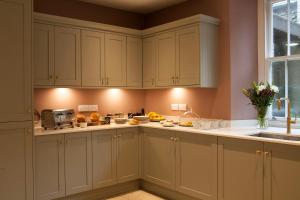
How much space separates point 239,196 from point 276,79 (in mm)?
1732

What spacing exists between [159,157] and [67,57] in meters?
Result: 1.83

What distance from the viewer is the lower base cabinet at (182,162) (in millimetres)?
3133

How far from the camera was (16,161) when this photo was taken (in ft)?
A: 9.60

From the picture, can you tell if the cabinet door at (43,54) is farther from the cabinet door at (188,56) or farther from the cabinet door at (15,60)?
the cabinet door at (188,56)

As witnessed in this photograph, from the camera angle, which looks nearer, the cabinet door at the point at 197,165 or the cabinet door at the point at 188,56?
the cabinet door at the point at 197,165

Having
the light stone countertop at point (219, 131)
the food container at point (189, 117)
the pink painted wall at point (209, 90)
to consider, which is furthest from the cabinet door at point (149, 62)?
the light stone countertop at point (219, 131)

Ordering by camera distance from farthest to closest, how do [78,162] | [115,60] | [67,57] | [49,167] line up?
[115,60]
[67,57]
[78,162]
[49,167]

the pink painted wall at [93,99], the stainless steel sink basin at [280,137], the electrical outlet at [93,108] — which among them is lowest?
the stainless steel sink basin at [280,137]

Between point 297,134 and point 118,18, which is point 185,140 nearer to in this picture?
point 297,134

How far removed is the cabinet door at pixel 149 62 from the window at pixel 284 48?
5.40 feet

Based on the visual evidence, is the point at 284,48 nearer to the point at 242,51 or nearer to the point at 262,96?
the point at 242,51

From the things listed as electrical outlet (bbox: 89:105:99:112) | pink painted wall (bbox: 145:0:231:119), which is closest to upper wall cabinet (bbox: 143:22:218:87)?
pink painted wall (bbox: 145:0:231:119)

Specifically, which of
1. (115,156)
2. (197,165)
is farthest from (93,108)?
(197,165)

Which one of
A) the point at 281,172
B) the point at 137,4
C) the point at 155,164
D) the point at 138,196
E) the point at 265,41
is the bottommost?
the point at 138,196
